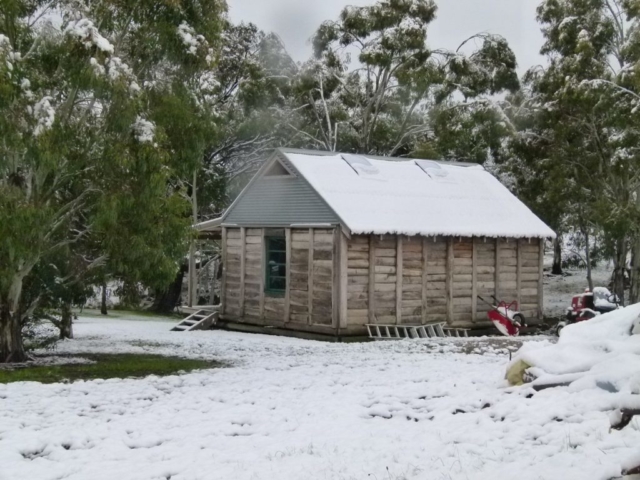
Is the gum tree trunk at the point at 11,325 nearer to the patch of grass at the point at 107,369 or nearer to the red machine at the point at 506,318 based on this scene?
the patch of grass at the point at 107,369

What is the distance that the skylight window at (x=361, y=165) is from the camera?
20731 millimetres

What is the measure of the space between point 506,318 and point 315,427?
11.6 metres

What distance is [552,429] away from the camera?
23.0ft

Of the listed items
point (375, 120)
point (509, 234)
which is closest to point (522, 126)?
point (375, 120)

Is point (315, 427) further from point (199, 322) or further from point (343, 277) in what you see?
point (199, 322)

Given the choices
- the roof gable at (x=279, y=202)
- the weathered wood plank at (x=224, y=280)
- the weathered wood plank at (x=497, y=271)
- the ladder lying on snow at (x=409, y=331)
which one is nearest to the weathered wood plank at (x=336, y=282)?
the roof gable at (x=279, y=202)

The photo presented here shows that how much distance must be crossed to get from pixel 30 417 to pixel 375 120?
89.9ft

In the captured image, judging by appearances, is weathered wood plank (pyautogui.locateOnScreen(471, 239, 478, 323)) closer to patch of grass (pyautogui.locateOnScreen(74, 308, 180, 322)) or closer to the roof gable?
the roof gable

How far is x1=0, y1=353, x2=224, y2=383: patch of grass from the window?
17.5 ft

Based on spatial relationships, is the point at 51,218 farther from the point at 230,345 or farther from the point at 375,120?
the point at 375,120

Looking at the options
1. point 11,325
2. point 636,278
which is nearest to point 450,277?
point 11,325

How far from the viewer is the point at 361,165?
20.9 meters

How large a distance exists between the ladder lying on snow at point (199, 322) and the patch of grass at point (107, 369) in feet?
19.6

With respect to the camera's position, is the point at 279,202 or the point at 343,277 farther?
the point at 279,202
